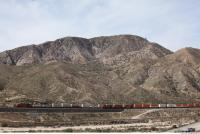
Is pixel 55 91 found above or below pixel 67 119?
above

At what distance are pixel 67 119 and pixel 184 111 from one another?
1505 inches

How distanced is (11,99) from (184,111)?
222ft

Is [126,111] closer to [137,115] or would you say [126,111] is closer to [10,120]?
[137,115]

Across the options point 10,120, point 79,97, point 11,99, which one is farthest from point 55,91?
point 10,120

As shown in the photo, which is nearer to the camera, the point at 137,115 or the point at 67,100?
the point at 137,115

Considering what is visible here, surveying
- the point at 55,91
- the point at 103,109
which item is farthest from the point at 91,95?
the point at 103,109

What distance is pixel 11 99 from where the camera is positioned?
160000 millimetres

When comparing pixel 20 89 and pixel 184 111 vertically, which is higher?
pixel 20 89

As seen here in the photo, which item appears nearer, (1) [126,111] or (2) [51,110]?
(2) [51,110]

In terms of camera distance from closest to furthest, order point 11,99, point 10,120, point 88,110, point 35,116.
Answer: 1. point 10,120
2. point 35,116
3. point 88,110
4. point 11,99

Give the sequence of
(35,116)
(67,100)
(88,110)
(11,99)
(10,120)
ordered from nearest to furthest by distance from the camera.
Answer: (10,120) < (35,116) < (88,110) < (11,99) < (67,100)

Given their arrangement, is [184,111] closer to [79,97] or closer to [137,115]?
[137,115]

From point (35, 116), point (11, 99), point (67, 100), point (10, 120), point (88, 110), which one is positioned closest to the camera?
point (10, 120)

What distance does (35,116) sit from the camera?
111688 mm
